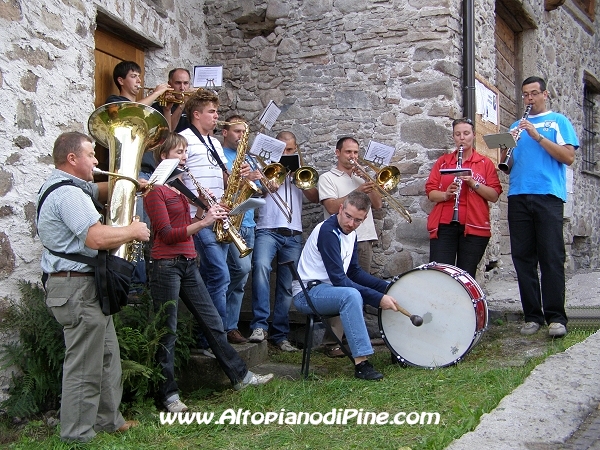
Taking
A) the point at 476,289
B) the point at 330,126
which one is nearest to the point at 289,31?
the point at 330,126

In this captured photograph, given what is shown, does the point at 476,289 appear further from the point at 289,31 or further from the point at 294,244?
the point at 289,31

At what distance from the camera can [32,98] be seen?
4.66 meters

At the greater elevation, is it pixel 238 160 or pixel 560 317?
pixel 238 160

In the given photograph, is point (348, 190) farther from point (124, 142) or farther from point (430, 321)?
point (124, 142)

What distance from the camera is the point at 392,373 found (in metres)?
4.68

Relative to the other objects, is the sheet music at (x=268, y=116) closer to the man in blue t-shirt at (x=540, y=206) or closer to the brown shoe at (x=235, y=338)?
the brown shoe at (x=235, y=338)

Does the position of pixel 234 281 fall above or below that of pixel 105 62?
below

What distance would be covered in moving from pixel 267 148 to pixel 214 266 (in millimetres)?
1328

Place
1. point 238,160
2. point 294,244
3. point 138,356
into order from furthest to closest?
point 294,244
point 238,160
point 138,356

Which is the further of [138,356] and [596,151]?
[596,151]

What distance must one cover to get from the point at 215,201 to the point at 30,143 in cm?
127

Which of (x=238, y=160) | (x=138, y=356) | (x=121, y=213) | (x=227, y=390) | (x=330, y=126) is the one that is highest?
(x=330, y=126)

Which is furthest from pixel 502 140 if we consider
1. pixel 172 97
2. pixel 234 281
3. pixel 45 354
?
pixel 45 354

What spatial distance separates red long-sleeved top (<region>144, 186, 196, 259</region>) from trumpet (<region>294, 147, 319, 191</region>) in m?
1.86
